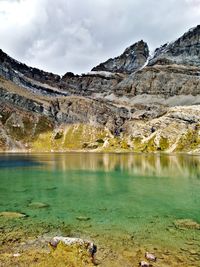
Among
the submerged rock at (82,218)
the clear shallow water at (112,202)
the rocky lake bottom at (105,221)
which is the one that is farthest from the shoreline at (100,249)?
the submerged rock at (82,218)

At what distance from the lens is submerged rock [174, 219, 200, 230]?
32938 mm

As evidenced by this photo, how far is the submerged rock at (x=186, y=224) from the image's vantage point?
32.9 m

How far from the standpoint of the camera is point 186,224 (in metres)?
34.2

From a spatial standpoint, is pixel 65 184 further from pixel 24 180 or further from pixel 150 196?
pixel 150 196

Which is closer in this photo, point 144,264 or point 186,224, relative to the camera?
point 144,264

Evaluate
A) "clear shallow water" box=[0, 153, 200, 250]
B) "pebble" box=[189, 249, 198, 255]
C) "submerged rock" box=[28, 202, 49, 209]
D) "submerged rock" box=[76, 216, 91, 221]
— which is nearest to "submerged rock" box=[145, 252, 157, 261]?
"pebble" box=[189, 249, 198, 255]

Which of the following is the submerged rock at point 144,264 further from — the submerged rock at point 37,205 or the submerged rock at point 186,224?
the submerged rock at point 37,205

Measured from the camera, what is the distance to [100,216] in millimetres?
37844

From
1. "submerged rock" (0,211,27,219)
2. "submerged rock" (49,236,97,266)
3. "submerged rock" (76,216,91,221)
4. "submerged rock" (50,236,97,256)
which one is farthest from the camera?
"submerged rock" (0,211,27,219)

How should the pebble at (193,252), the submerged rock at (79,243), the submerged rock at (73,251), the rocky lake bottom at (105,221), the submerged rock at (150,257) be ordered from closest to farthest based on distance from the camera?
the submerged rock at (73,251)
the submerged rock at (150,257)
the rocky lake bottom at (105,221)
the submerged rock at (79,243)
the pebble at (193,252)

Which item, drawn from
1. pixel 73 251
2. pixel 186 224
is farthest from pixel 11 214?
pixel 186 224

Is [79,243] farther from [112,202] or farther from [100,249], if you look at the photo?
[112,202]

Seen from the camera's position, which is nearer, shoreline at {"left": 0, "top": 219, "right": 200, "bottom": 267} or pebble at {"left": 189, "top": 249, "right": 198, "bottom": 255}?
shoreline at {"left": 0, "top": 219, "right": 200, "bottom": 267}

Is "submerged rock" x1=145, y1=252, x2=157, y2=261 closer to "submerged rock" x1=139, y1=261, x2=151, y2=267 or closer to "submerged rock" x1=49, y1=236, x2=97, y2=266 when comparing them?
"submerged rock" x1=139, y1=261, x2=151, y2=267
